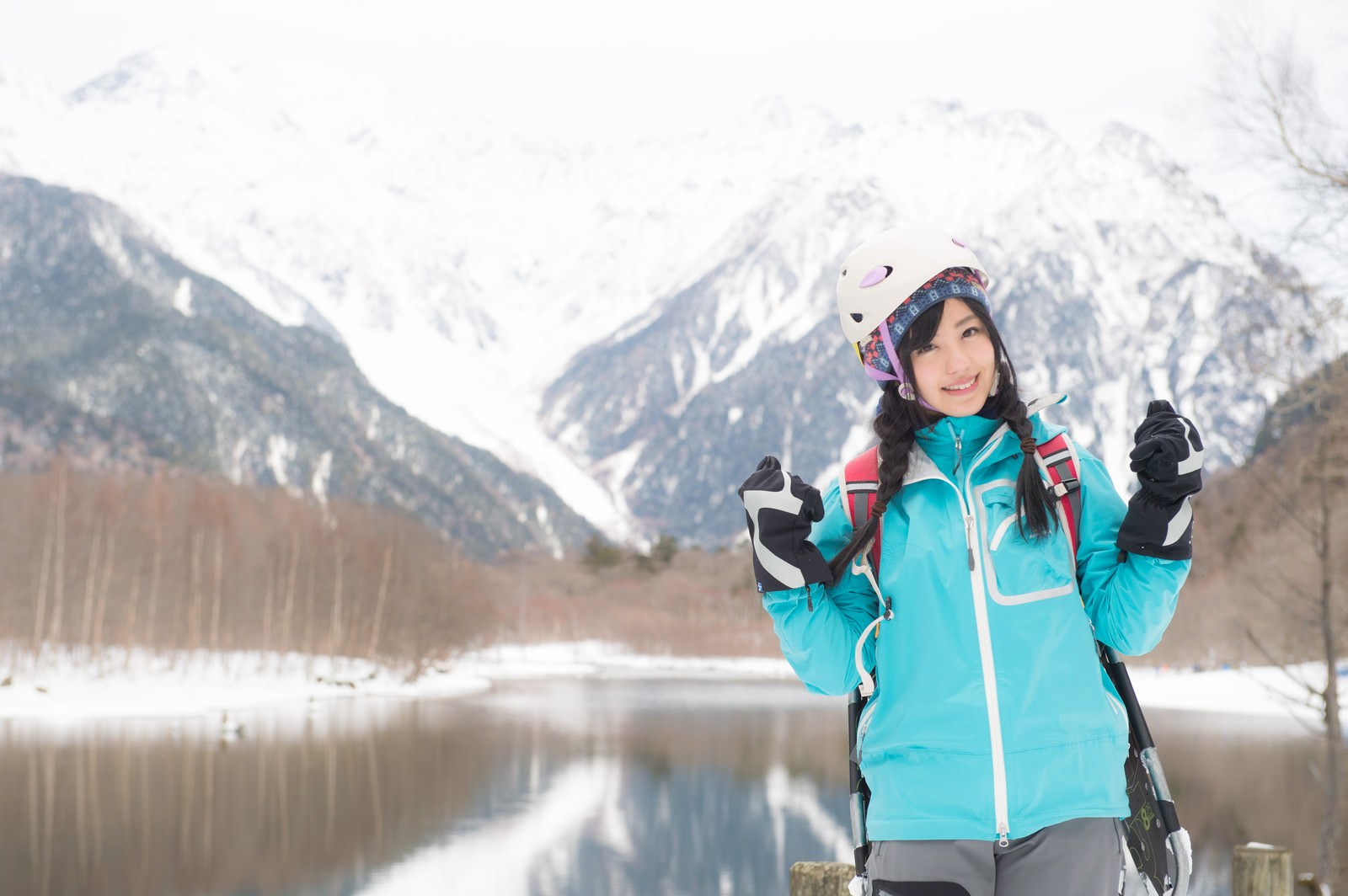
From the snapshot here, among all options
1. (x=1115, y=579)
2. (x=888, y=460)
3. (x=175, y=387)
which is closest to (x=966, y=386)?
(x=888, y=460)

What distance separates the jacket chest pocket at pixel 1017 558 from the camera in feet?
7.94

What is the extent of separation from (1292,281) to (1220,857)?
1339 cm

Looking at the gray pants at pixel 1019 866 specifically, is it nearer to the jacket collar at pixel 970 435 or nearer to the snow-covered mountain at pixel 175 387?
the jacket collar at pixel 970 435

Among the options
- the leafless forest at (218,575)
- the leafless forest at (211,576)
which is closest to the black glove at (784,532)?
the leafless forest at (211,576)

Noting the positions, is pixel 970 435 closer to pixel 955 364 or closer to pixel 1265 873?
pixel 955 364

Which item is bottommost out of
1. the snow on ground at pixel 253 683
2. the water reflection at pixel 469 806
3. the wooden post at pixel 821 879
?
the water reflection at pixel 469 806

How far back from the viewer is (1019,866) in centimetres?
231

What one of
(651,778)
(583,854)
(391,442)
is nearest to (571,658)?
(651,778)

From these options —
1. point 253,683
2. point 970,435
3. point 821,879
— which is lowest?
point 253,683

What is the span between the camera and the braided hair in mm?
2441

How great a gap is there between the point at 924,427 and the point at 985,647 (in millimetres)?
495

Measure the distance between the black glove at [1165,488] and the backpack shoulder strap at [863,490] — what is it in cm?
48

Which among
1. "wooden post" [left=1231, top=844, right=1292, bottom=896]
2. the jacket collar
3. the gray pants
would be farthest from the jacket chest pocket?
"wooden post" [left=1231, top=844, right=1292, bottom=896]

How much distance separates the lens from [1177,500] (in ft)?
7.64
